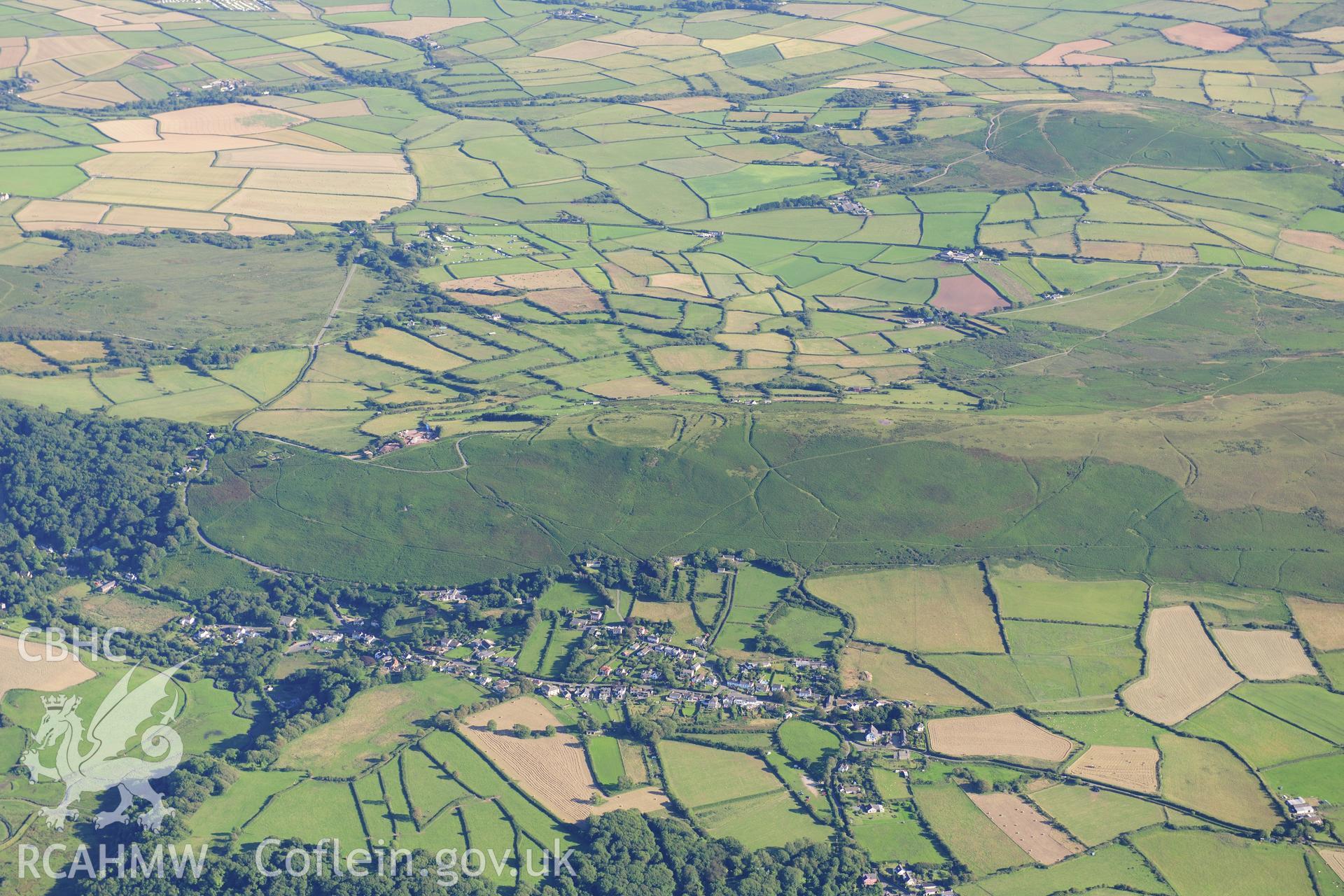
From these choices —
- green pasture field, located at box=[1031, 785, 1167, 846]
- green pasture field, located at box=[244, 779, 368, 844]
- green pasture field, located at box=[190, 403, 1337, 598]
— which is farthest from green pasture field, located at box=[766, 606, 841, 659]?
green pasture field, located at box=[244, 779, 368, 844]

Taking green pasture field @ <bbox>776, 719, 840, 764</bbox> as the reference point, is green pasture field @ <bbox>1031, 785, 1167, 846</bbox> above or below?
above

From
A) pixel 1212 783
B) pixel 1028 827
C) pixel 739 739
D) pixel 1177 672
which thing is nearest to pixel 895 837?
pixel 1028 827

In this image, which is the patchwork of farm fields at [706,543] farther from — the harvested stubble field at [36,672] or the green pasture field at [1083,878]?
the harvested stubble field at [36,672]

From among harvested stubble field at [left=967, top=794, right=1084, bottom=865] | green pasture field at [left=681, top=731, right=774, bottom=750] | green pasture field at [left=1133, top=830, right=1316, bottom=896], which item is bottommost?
green pasture field at [left=681, top=731, right=774, bottom=750]

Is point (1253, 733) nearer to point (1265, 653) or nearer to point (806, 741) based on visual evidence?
point (1265, 653)

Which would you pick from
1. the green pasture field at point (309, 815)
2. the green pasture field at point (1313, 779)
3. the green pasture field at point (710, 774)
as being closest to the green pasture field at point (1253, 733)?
the green pasture field at point (1313, 779)

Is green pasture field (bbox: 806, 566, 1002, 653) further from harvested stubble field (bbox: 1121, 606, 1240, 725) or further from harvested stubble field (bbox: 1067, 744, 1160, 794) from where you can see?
harvested stubble field (bbox: 1067, 744, 1160, 794)
